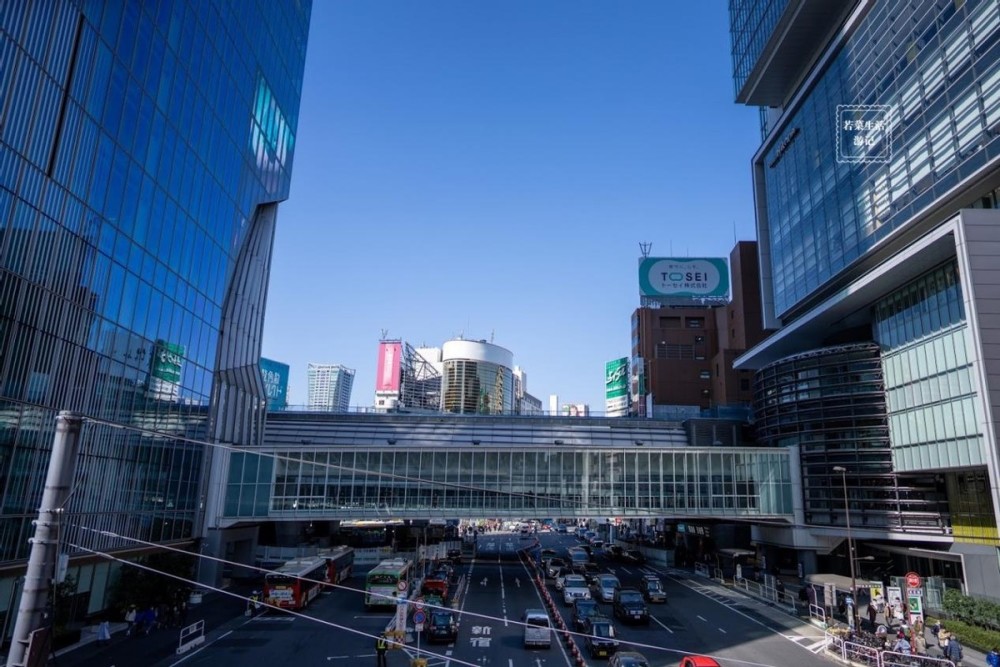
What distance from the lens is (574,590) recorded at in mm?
41875

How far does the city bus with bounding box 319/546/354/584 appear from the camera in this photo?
46750mm

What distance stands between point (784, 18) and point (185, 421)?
60962 mm

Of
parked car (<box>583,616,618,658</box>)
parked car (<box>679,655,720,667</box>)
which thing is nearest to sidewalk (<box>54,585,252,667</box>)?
parked car (<box>583,616,618,658</box>)

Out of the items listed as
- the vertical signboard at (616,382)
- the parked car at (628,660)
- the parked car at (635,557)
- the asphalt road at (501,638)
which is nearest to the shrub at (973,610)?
the asphalt road at (501,638)

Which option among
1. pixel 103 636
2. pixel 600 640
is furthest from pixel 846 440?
pixel 103 636

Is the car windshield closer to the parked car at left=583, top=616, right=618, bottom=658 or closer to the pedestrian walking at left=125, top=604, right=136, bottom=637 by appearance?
the parked car at left=583, top=616, right=618, bottom=658

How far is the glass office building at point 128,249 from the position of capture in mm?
29391

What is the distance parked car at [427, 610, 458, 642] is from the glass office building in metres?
17.8

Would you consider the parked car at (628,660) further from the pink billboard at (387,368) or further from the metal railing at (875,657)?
the pink billboard at (387,368)

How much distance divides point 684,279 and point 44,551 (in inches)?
4403

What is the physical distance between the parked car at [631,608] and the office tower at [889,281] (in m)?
14.3

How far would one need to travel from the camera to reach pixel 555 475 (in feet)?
187

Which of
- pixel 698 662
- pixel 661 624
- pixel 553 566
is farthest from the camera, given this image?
pixel 553 566

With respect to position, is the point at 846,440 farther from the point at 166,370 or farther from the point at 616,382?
the point at 616,382
